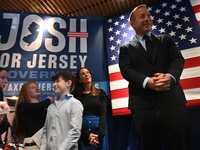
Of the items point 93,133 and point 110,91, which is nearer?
point 93,133

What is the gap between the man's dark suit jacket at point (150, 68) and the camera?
3.88 feet

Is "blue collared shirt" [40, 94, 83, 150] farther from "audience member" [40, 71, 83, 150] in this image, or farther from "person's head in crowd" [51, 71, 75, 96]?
"person's head in crowd" [51, 71, 75, 96]

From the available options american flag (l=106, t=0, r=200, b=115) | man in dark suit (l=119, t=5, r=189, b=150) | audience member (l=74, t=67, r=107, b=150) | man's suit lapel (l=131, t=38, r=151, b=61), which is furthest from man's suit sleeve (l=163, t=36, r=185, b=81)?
american flag (l=106, t=0, r=200, b=115)

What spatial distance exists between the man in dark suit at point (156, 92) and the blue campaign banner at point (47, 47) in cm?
157

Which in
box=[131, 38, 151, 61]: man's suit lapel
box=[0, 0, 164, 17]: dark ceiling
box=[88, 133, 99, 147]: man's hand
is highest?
box=[0, 0, 164, 17]: dark ceiling

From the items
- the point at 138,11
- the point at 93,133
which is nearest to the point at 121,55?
the point at 138,11

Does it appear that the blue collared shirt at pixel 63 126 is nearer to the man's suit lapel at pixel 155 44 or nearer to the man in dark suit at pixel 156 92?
the man in dark suit at pixel 156 92

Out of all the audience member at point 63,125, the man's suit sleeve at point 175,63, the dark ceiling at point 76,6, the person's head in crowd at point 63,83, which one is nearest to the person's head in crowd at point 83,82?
the person's head in crowd at point 63,83

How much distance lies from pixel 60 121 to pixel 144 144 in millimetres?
779

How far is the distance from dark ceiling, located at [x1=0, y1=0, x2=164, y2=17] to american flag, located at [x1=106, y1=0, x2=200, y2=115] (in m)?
0.28

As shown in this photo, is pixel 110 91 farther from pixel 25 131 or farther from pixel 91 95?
pixel 25 131

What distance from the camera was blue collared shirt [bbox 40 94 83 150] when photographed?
4.85ft

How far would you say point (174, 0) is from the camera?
2.94m

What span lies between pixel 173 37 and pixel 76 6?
1.90m
